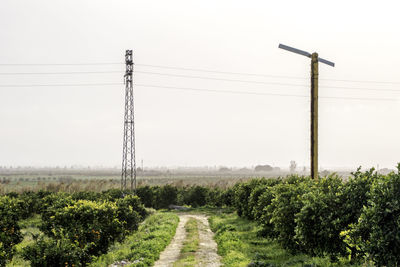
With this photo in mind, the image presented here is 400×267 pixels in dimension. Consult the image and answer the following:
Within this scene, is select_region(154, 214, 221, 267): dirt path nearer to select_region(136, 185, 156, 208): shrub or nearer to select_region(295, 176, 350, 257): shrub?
select_region(295, 176, 350, 257): shrub

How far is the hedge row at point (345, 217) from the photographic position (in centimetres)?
868

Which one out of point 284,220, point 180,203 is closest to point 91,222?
point 284,220

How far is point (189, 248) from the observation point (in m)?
17.2

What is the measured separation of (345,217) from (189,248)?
328 inches

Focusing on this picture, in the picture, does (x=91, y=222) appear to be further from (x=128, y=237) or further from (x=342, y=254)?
(x=342, y=254)

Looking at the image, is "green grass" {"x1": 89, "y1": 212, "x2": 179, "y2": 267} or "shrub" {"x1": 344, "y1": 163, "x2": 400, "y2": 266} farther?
"green grass" {"x1": 89, "y1": 212, "x2": 179, "y2": 267}

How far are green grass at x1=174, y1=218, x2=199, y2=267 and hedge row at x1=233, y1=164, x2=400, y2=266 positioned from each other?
404 centimetres

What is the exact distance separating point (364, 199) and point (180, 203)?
123ft

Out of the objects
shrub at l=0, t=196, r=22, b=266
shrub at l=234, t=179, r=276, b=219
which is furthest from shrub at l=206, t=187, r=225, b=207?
shrub at l=0, t=196, r=22, b=266

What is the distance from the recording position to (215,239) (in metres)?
20.7

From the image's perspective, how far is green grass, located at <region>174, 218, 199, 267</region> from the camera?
14.1 metres

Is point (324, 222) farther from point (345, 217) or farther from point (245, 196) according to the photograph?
point (245, 196)

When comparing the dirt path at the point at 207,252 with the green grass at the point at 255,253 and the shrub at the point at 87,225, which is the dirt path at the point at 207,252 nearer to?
the green grass at the point at 255,253

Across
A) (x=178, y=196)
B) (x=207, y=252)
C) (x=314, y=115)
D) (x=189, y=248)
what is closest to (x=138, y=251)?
(x=189, y=248)
